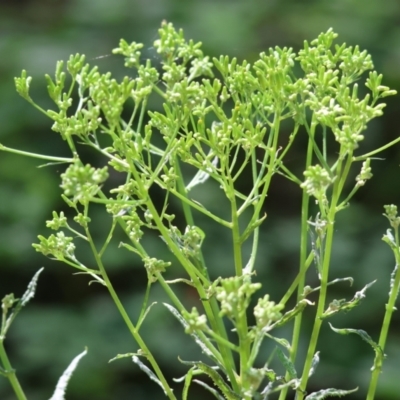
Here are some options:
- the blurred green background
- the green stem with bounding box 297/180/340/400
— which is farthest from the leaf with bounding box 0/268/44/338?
the blurred green background

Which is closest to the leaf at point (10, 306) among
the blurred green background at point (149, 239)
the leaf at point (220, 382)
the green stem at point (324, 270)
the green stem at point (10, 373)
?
the green stem at point (10, 373)

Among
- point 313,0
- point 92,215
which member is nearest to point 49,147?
point 92,215

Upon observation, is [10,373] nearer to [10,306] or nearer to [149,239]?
[10,306]

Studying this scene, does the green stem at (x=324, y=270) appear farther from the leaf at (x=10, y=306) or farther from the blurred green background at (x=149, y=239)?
the blurred green background at (x=149, y=239)

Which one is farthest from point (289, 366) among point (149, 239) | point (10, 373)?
point (149, 239)

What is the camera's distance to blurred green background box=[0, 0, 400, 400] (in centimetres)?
287

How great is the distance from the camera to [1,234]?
115 inches

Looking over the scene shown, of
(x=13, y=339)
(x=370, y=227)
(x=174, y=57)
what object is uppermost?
(x=370, y=227)

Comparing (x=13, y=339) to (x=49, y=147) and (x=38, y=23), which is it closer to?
(x=49, y=147)

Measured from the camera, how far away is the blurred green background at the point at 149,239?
2873 mm

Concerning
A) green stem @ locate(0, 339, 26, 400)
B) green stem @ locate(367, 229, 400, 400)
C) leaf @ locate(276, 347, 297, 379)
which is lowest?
A: green stem @ locate(0, 339, 26, 400)

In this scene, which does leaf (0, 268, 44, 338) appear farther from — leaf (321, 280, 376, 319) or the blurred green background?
the blurred green background

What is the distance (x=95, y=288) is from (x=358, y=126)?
2.65 metres

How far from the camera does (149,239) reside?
2.93 meters
